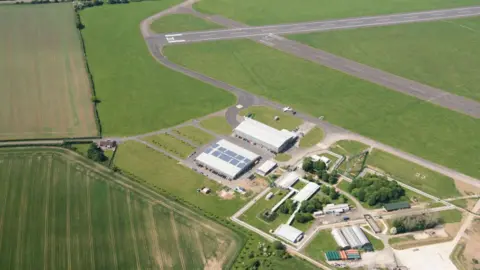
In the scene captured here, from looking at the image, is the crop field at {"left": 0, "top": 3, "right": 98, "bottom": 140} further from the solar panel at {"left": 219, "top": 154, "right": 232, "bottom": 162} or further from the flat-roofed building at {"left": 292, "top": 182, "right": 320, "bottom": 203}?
the flat-roofed building at {"left": 292, "top": 182, "right": 320, "bottom": 203}

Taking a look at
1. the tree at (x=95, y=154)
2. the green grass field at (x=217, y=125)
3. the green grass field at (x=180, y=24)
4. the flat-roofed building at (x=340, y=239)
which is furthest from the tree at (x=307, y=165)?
the green grass field at (x=180, y=24)

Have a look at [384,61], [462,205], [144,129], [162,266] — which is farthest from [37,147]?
[384,61]

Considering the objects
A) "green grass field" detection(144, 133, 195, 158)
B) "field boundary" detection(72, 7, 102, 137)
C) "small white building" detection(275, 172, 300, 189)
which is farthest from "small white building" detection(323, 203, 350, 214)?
"field boundary" detection(72, 7, 102, 137)

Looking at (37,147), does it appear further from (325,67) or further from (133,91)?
(325,67)

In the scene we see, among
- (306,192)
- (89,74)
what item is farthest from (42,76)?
(306,192)

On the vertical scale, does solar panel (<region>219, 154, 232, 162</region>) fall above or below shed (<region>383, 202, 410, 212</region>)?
below

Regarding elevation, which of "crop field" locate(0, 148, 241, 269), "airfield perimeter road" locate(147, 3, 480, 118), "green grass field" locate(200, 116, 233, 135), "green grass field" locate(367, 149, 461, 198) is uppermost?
"airfield perimeter road" locate(147, 3, 480, 118)
